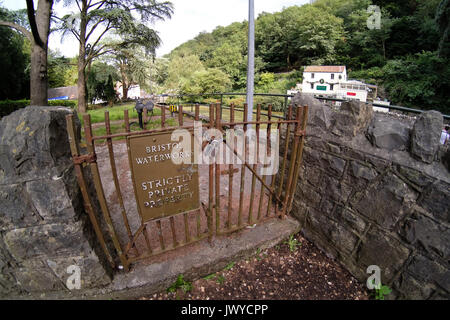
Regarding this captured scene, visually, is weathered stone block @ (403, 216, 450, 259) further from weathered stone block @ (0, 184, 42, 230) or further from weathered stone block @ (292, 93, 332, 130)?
weathered stone block @ (0, 184, 42, 230)

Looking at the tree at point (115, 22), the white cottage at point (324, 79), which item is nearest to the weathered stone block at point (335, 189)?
the tree at point (115, 22)

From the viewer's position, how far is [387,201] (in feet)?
5.68

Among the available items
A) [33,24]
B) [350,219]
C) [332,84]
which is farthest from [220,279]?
[332,84]

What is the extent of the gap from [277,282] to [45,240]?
1874 millimetres

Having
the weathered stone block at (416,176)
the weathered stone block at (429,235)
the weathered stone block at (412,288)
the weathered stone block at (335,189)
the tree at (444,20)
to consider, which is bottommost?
the weathered stone block at (412,288)

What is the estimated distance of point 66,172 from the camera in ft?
4.55

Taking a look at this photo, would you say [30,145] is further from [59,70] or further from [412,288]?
[59,70]

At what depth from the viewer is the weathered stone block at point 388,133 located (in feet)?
5.42

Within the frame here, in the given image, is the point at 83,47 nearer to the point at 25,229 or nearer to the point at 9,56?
the point at 9,56

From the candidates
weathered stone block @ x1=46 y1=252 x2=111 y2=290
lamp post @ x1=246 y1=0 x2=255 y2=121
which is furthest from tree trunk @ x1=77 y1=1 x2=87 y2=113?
weathered stone block @ x1=46 y1=252 x2=111 y2=290

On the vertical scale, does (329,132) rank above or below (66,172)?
above

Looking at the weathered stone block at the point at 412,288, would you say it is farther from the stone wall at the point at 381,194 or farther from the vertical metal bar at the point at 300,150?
the vertical metal bar at the point at 300,150

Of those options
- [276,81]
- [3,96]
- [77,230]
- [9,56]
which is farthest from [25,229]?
[276,81]
